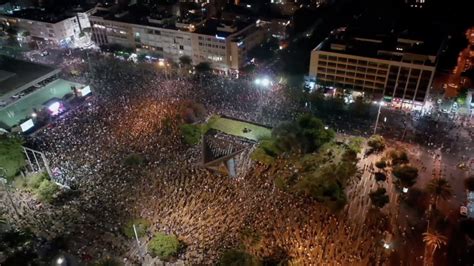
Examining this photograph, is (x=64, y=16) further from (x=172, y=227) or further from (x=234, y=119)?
(x=172, y=227)

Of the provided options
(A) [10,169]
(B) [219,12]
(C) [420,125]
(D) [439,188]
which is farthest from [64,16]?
(D) [439,188]

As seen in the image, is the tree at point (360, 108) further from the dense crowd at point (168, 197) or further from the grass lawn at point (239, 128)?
the grass lawn at point (239, 128)

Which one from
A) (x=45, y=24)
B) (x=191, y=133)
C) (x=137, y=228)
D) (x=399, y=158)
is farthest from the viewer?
(x=45, y=24)

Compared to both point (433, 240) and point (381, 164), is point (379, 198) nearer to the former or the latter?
point (433, 240)

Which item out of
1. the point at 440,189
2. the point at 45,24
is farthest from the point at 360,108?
the point at 45,24

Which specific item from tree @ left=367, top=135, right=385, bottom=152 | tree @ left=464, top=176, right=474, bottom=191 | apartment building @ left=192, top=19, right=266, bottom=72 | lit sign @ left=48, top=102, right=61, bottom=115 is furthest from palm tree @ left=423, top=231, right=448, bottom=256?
lit sign @ left=48, top=102, right=61, bottom=115

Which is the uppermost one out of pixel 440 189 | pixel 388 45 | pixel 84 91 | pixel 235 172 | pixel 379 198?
pixel 388 45
